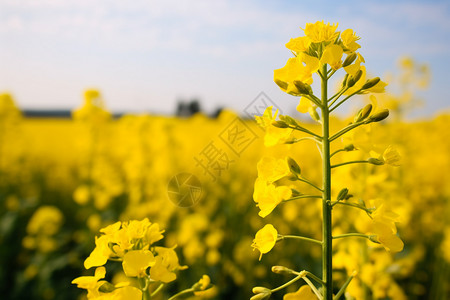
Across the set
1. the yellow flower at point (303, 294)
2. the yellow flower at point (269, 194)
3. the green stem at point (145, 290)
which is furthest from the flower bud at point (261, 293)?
the green stem at point (145, 290)

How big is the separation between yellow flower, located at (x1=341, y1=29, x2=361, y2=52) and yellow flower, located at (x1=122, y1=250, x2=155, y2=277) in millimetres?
878

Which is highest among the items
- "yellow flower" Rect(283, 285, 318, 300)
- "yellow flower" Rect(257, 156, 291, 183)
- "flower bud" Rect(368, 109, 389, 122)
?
"flower bud" Rect(368, 109, 389, 122)

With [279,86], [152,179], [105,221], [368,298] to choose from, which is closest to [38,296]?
[105,221]

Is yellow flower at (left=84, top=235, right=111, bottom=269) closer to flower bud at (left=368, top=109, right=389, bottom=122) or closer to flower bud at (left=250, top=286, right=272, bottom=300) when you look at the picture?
flower bud at (left=250, top=286, right=272, bottom=300)

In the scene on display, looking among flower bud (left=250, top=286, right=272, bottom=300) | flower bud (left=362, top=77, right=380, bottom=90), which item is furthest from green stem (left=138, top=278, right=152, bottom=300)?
flower bud (left=362, top=77, right=380, bottom=90)

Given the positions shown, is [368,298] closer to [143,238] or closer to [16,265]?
[143,238]

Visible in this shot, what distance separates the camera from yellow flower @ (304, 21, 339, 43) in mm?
1241

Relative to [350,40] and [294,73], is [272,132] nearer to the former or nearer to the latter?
[294,73]

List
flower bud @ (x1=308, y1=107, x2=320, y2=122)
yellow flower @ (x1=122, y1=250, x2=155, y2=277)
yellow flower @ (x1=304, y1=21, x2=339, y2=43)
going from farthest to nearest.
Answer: flower bud @ (x1=308, y1=107, x2=320, y2=122) → yellow flower @ (x1=304, y1=21, x2=339, y2=43) → yellow flower @ (x1=122, y1=250, x2=155, y2=277)

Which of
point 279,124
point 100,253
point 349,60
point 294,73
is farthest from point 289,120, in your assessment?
point 100,253

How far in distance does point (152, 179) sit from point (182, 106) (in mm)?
16560

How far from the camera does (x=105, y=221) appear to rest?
19.0 feet

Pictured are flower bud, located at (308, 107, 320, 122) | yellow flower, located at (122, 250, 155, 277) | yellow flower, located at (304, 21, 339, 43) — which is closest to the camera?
yellow flower, located at (122, 250, 155, 277)

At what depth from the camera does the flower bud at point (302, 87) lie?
3.99 ft
